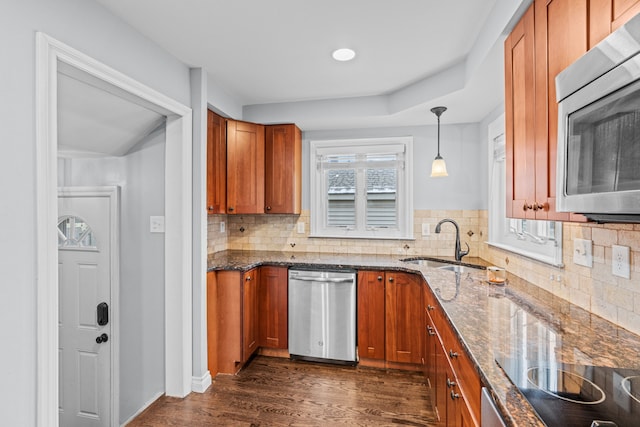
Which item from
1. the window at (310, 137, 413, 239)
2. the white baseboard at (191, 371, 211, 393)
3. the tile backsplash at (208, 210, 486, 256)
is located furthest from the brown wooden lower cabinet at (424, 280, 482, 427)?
the white baseboard at (191, 371, 211, 393)

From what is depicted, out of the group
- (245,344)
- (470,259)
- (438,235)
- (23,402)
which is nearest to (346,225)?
(438,235)

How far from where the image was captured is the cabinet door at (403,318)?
2.76m

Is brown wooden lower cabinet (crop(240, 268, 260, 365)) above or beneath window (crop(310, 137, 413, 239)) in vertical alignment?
beneath

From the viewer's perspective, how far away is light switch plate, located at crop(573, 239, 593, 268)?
5.08 feet

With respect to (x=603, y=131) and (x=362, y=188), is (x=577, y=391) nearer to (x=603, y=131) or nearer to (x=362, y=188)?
(x=603, y=131)

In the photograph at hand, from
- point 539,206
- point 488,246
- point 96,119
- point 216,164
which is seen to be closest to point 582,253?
point 539,206

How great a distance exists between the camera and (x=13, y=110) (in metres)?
1.31

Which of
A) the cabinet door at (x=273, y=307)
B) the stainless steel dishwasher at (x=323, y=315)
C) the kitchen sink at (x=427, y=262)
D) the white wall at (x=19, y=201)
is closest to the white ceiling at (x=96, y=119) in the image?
the white wall at (x=19, y=201)

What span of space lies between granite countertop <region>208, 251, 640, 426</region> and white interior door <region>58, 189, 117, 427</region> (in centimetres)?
246

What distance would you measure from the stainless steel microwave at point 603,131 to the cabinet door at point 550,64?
203 millimetres

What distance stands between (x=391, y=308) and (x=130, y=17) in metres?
2.76

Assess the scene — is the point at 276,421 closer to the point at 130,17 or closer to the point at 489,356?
the point at 489,356

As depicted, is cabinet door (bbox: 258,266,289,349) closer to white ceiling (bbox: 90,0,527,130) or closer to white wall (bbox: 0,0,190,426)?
white ceiling (bbox: 90,0,527,130)

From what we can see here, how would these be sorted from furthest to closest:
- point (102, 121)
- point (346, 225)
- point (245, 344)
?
point (346, 225)
point (245, 344)
point (102, 121)
